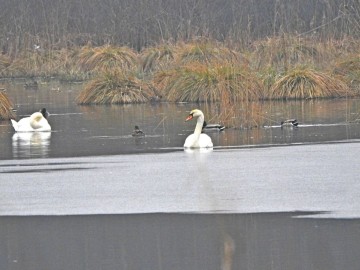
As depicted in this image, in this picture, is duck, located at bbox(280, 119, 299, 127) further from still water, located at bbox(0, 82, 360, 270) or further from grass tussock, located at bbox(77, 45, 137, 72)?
grass tussock, located at bbox(77, 45, 137, 72)

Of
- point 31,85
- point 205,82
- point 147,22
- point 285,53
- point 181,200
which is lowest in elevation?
point 181,200

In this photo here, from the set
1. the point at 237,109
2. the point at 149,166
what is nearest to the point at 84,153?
the point at 149,166

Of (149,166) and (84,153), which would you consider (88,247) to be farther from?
(84,153)

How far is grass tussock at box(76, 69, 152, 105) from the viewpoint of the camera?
30.9 metres

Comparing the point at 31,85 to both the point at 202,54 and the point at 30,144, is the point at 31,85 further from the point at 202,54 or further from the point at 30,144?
the point at 30,144

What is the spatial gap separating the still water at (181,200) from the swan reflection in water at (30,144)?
0.04 meters

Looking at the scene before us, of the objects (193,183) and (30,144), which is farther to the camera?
(30,144)

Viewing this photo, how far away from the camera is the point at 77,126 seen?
23906 mm

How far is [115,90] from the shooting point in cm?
3111

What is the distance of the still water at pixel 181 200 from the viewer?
32.1ft

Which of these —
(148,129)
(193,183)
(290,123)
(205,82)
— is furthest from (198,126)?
(205,82)

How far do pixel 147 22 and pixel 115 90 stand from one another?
23.8m

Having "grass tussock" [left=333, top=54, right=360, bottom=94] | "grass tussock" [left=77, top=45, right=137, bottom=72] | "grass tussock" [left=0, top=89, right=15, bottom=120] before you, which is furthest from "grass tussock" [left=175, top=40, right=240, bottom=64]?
"grass tussock" [left=0, top=89, right=15, bottom=120]

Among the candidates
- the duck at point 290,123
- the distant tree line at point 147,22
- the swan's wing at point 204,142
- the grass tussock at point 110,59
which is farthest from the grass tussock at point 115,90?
the swan's wing at point 204,142
